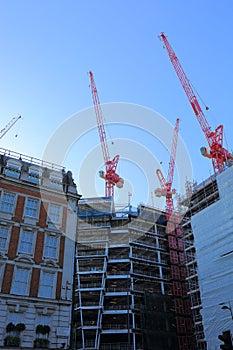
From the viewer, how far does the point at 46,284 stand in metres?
24.8

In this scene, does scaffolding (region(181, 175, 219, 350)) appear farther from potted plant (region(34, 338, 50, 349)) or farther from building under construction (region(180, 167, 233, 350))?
potted plant (region(34, 338, 50, 349))

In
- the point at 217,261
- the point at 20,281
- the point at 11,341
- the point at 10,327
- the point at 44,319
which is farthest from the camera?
the point at 217,261

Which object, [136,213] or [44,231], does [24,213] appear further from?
[136,213]

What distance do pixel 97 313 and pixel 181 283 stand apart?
17079 millimetres

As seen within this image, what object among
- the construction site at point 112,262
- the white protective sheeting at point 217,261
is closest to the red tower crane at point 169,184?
the construction site at point 112,262

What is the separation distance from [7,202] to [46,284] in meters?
7.11

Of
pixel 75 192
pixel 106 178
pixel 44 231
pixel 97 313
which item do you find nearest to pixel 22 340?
pixel 44 231

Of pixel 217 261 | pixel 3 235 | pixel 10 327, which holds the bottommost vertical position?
pixel 10 327

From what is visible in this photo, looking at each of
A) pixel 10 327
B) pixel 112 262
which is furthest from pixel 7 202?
pixel 112 262

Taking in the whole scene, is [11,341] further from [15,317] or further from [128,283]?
[128,283]

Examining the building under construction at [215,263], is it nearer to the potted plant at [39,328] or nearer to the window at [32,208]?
the potted plant at [39,328]

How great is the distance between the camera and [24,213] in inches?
1056

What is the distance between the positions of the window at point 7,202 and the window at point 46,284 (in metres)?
5.65

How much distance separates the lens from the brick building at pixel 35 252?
74.9ft
